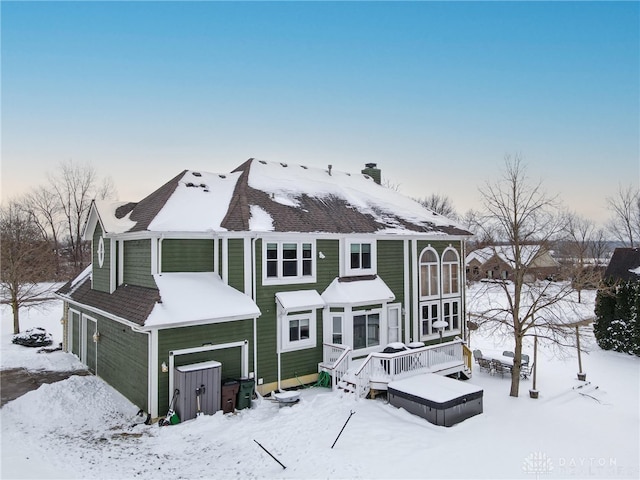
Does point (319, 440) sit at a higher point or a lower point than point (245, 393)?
lower

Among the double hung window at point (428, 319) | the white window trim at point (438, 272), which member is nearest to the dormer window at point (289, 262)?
the white window trim at point (438, 272)

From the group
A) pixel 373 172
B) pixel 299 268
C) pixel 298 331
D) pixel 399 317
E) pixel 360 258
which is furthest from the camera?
pixel 373 172

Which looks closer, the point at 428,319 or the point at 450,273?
the point at 428,319

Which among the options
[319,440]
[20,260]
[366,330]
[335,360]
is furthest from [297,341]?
[20,260]

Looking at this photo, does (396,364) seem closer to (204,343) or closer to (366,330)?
(366,330)

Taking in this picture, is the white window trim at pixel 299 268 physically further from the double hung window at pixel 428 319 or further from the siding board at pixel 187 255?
the double hung window at pixel 428 319

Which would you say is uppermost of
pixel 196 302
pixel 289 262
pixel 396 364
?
pixel 289 262
